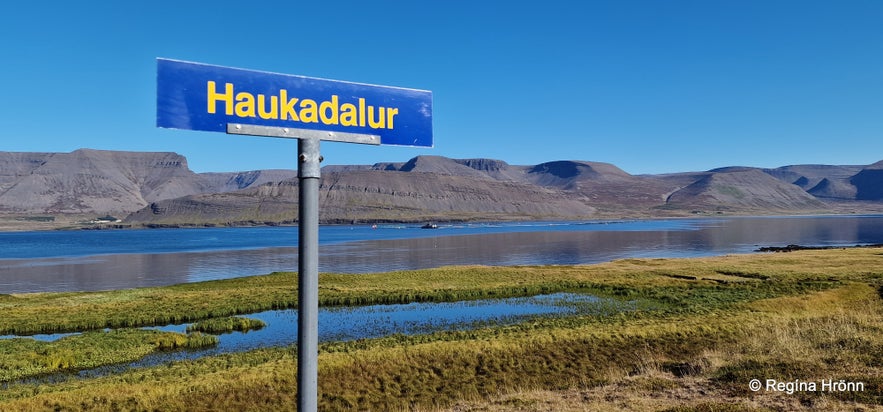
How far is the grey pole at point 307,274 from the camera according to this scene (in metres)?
4.64

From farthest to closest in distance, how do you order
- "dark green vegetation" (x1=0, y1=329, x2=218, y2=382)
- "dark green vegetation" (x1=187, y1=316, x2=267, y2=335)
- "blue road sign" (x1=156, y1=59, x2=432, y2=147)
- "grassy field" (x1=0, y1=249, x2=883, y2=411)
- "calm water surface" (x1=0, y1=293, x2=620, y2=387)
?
1. "dark green vegetation" (x1=187, y1=316, x2=267, y2=335)
2. "calm water surface" (x1=0, y1=293, x2=620, y2=387)
3. "dark green vegetation" (x1=0, y1=329, x2=218, y2=382)
4. "grassy field" (x1=0, y1=249, x2=883, y2=411)
5. "blue road sign" (x1=156, y1=59, x2=432, y2=147)

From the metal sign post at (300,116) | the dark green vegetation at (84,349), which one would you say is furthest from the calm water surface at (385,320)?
the metal sign post at (300,116)

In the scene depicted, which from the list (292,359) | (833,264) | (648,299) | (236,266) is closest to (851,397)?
(292,359)

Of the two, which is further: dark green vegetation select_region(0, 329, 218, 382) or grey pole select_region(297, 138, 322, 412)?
dark green vegetation select_region(0, 329, 218, 382)

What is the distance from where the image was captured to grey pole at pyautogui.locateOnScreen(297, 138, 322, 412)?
4.64m

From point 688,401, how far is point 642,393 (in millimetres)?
1273

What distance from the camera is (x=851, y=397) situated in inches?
428

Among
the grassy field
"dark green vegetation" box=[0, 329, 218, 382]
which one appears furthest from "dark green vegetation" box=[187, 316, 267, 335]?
the grassy field

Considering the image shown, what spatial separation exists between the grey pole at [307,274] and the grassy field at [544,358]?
846 cm

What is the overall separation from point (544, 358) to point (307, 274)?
64.5 feet

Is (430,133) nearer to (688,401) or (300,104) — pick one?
(300,104)

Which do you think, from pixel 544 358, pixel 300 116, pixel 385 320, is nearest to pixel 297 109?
pixel 300 116

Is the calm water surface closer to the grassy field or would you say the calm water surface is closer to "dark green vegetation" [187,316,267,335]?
"dark green vegetation" [187,316,267,335]

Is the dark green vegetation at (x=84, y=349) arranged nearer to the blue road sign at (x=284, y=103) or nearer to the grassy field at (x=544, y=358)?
the grassy field at (x=544, y=358)
